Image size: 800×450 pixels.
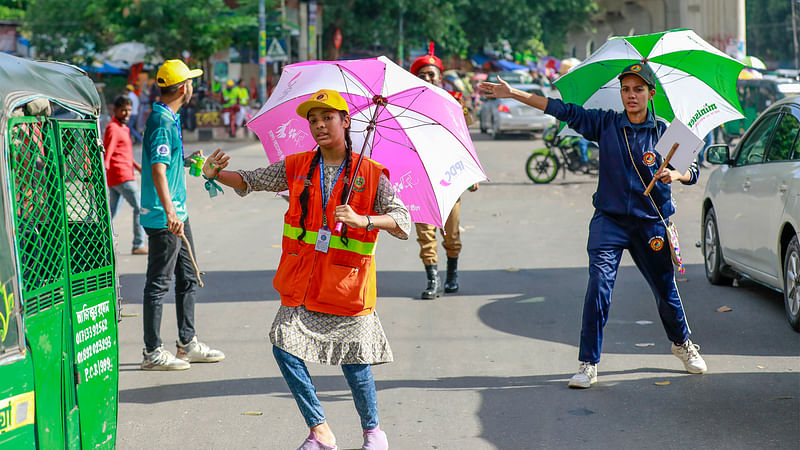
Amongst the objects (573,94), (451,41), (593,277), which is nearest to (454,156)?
(593,277)

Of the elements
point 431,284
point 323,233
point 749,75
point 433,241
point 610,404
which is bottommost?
point 610,404

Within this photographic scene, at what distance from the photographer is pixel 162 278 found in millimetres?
6484

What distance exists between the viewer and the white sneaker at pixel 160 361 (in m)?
6.64

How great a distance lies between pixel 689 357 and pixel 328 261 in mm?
2792

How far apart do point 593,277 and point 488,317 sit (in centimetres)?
225

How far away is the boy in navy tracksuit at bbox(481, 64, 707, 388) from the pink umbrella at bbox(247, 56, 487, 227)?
77 centimetres

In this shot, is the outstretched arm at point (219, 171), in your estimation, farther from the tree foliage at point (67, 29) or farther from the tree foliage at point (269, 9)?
the tree foliage at point (67, 29)

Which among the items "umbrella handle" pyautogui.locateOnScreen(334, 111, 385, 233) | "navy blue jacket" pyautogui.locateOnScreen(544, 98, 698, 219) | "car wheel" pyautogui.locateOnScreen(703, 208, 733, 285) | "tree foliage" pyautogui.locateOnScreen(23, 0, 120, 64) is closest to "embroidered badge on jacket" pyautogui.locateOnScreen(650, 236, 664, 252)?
"navy blue jacket" pyautogui.locateOnScreen(544, 98, 698, 219)

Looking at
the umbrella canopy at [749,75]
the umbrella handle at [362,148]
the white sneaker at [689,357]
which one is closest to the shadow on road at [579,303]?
the white sneaker at [689,357]

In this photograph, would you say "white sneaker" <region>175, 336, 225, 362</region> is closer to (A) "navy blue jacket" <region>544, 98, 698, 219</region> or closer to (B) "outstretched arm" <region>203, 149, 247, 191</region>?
(B) "outstretched arm" <region>203, 149, 247, 191</region>

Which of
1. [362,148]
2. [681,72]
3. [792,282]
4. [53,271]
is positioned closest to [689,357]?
[792,282]

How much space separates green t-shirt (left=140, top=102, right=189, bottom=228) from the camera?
6266 millimetres

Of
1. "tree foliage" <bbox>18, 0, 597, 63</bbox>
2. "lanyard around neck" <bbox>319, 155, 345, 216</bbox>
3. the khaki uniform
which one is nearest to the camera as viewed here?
"lanyard around neck" <bbox>319, 155, 345, 216</bbox>

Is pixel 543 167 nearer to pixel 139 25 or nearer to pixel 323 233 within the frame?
pixel 323 233
